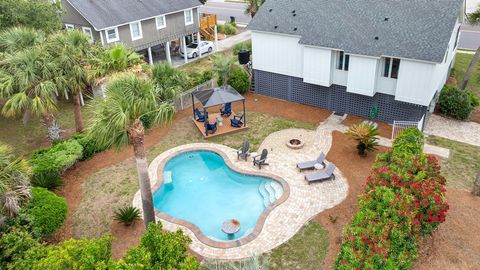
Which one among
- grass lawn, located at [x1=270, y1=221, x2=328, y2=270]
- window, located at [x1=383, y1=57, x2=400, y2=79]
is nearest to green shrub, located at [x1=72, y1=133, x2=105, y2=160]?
grass lawn, located at [x1=270, y1=221, x2=328, y2=270]

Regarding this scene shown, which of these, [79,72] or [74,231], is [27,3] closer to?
[79,72]

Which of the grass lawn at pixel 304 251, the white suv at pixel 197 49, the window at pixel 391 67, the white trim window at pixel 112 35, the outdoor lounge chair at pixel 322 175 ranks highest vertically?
the white trim window at pixel 112 35

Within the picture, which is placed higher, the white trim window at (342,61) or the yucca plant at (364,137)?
the white trim window at (342,61)

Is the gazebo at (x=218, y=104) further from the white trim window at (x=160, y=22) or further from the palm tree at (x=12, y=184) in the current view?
the white trim window at (x=160, y=22)

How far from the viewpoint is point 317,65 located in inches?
941

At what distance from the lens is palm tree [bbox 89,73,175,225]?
40.0 ft

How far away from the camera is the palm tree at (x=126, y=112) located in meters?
12.2

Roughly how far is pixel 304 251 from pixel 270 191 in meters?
4.55

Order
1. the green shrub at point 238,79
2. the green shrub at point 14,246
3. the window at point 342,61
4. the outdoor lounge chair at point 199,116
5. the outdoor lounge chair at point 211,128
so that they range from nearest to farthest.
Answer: the green shrub at point 14,246 → the outdoor lounge chair at point 211,128 → the window at point 342,61 → the outdoor lounge chair at point 199,116 → the green shrub at point 238,79

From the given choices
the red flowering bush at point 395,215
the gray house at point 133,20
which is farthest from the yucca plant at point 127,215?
the gray house at point 133,20

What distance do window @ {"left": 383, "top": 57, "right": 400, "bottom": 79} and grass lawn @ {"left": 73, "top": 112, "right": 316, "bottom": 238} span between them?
17.3 feet

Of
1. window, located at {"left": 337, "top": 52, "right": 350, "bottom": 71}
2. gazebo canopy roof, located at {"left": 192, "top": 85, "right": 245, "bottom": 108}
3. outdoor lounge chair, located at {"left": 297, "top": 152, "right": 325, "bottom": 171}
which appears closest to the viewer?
outdoor lounge chair, located at {"left": 297, "top": 152, "right": 325, "bottom": 171}

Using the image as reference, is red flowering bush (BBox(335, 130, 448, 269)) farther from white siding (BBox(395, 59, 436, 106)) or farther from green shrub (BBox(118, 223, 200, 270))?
white siding (BBox(395, 59, 436, 106))

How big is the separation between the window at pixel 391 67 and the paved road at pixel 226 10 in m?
32.2
